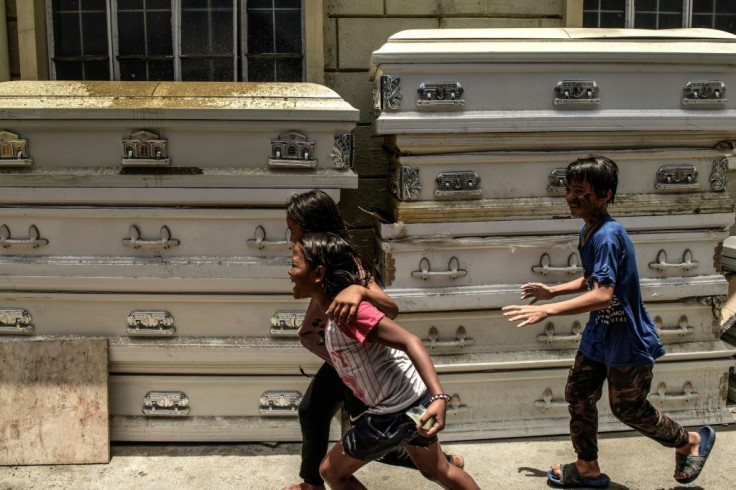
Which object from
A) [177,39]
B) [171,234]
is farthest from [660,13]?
[171,234]

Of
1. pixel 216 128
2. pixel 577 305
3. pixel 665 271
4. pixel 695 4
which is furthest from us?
pixel 695 4

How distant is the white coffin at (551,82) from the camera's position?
385 cm

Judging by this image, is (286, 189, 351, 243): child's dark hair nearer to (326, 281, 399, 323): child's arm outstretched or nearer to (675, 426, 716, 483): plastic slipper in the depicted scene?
(326, 281, 399, 323): child's arm outstretched

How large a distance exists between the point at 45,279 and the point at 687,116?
11.5ft

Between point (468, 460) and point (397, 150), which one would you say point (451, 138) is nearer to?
point (397, 150)

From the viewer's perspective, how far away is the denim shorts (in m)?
2.79

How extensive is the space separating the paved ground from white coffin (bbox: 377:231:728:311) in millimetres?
810

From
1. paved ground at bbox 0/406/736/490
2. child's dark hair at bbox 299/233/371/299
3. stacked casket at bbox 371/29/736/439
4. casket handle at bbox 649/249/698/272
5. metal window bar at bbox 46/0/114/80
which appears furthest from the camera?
metal window bar at bbox 46/0/114/80

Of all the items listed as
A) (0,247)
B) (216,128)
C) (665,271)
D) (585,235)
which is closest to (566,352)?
(665,271)

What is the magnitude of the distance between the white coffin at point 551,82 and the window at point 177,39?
1647 millimetres

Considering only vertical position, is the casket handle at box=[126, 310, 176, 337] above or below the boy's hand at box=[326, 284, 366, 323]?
below

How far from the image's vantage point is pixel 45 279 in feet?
12.6

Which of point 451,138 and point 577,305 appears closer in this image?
point 577,305

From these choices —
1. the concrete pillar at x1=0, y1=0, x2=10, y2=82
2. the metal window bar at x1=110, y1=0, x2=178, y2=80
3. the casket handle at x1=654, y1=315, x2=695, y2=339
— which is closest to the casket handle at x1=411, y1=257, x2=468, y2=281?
the casket handle at x1=654, y1=315, x2=695, y2=339
